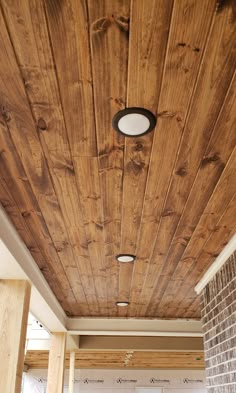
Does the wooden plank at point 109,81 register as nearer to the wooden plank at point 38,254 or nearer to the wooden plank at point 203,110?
the wooden plank at point 203,110

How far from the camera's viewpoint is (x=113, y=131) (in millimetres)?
1642

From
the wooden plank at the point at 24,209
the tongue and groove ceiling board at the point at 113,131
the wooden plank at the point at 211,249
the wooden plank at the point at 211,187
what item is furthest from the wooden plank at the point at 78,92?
the wooden plank at the point at 211,249

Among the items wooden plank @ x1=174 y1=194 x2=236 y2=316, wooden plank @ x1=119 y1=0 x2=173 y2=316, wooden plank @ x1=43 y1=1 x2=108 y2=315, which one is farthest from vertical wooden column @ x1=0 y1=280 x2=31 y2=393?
wooden plank @ x1=174 y1=194 x2=236 y2=316

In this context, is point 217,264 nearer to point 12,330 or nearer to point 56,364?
point 12,330

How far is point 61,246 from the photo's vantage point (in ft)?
9.24

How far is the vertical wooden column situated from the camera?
267cm

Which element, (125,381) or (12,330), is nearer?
(12,330)

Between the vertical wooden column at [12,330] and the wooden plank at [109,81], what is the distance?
3.72 ft

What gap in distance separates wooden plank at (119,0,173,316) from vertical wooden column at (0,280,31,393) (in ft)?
4.01

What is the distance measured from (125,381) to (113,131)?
998 centimetres

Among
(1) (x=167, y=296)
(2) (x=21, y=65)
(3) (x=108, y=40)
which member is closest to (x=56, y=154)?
(2) (x=21, y=65)

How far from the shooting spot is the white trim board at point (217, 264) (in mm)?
2773

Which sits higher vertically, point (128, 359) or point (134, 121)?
point (134, 121)

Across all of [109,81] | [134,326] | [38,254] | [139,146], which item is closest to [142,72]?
[109,81]
